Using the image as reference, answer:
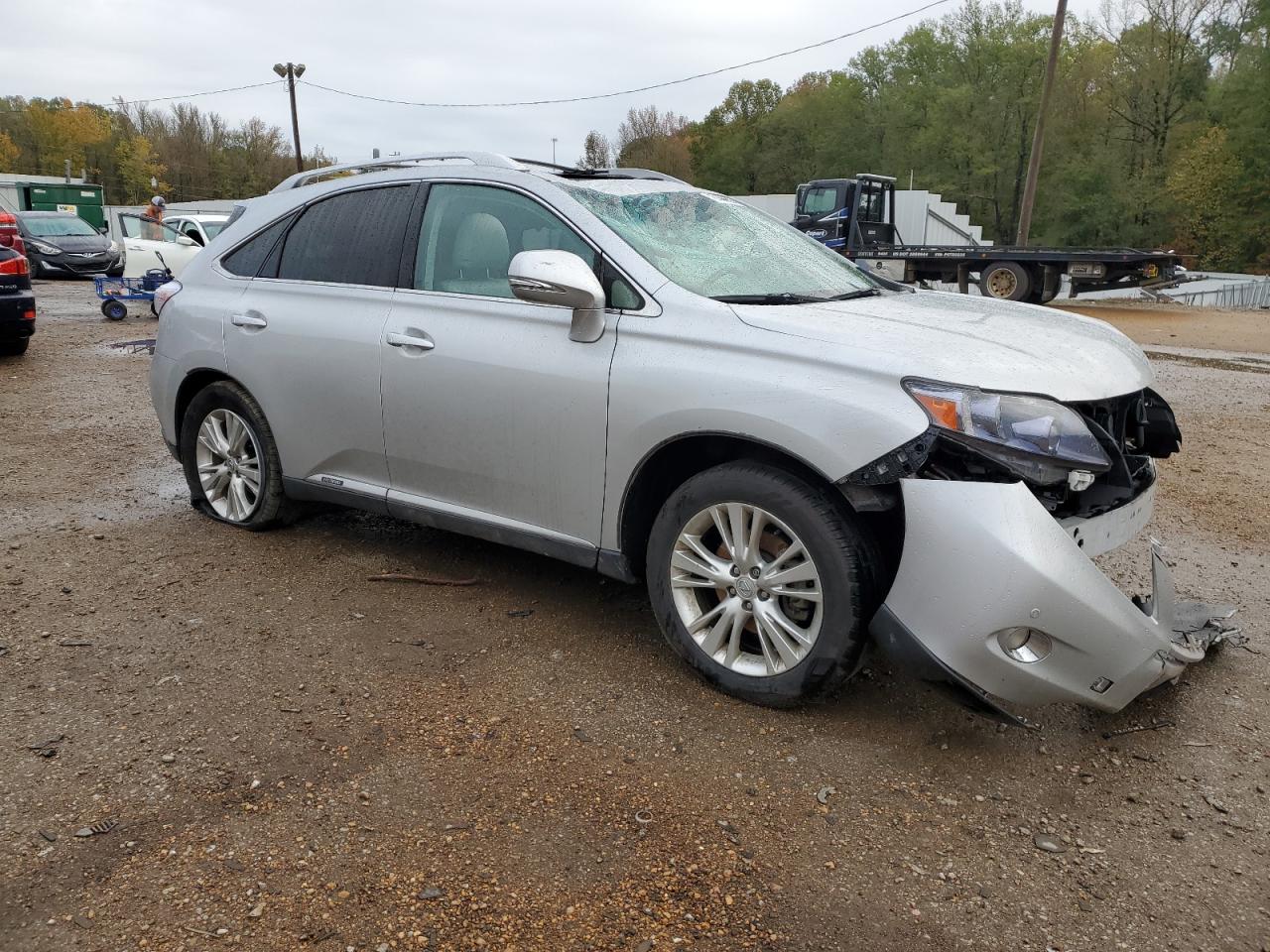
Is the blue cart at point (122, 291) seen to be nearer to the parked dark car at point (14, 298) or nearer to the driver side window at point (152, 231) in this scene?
the driver side window at point (152, 231)

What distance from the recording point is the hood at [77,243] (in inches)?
971

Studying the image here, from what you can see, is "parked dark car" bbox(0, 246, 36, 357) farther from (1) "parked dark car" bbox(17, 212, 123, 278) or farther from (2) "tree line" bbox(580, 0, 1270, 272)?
(2) "tree line" bbox(580, 0, 1270, 272)

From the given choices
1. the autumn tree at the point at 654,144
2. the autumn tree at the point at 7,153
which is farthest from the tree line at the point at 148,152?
the autumn tree at the point at 654,144

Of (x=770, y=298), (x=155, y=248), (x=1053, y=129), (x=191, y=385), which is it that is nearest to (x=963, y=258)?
(x=155, y=248)

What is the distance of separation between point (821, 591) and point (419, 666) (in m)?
1.49

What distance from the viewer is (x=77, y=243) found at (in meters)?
25.1

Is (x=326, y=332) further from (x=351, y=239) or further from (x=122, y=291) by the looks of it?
(x=122, y=291)

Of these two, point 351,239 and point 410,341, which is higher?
point 351,239

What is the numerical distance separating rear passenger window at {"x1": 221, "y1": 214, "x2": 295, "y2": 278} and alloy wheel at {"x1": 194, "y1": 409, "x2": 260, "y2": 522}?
26.8 inches

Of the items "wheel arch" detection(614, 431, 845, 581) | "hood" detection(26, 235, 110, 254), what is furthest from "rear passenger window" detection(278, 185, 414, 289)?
"hood" detection(26, 235, 110, 254)

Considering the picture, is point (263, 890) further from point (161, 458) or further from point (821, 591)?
point (161, 458)

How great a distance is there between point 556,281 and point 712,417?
0.70 metres

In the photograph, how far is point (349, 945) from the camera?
7.18 ft

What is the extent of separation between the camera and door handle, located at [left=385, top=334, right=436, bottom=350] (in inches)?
153
